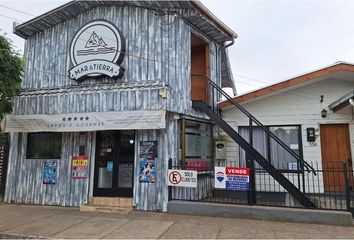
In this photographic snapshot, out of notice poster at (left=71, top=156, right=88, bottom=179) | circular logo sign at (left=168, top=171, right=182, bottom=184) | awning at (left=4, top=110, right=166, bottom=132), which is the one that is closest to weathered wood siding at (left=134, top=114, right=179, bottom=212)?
circular logo sign at (left=168, top=171, right=182, bottom=184)

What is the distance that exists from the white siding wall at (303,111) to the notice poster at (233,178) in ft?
7.38

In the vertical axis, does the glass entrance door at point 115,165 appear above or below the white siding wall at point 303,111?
below

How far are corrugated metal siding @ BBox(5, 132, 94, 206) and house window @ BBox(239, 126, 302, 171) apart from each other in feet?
17.8

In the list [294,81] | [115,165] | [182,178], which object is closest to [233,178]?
[182,178]

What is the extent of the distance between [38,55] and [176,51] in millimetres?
4955

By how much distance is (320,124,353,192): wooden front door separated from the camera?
30.3ft

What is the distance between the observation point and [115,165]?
8.59 m

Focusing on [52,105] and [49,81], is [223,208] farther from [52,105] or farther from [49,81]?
[49,81]

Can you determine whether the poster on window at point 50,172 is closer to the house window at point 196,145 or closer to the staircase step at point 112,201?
the staircase step at point 112,201

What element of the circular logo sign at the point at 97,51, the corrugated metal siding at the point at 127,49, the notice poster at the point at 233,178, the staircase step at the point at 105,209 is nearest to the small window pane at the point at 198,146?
the notice poster at the point at 233,178

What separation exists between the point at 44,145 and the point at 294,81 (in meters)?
8.21

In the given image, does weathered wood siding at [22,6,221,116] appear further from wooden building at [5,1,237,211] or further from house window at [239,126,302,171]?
house window at [239,126,302,171]

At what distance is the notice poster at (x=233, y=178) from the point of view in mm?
7285

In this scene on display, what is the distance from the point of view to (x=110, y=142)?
28.9 ft
